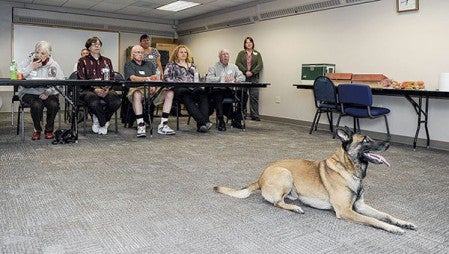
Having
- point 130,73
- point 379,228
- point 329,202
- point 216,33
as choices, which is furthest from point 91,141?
point 216,33

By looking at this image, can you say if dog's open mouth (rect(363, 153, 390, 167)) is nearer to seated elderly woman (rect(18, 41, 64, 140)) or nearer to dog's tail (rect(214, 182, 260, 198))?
dog's tail (rect(214, 182, 260, 198))

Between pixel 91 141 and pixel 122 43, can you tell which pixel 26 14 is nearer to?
pixel 122 43

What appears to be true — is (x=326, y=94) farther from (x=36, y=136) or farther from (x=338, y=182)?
(x=36, y=136)

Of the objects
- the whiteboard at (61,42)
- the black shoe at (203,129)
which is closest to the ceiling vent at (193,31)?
the whiteboard at (61,42)

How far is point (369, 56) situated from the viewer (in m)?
5.50

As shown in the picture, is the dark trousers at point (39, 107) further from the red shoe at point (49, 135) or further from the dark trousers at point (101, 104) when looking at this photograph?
the dark trousers at point (101, 104)

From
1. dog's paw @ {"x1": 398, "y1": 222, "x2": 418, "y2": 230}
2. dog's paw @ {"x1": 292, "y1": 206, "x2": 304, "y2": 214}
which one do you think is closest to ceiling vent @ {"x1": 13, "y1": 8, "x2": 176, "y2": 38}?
dog's paw @ {"x1": 292, "y1": 206, "x2": 304, "y2": 214}

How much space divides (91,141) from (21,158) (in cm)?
104

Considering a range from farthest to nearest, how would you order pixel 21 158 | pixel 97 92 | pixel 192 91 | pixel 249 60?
pixel 249 60
pixel 192 91
pixel 97 92
pixel 21 158

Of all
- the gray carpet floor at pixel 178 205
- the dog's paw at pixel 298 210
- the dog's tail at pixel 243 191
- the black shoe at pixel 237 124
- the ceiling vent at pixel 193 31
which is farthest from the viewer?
the ceiling vent at pixel 193 31

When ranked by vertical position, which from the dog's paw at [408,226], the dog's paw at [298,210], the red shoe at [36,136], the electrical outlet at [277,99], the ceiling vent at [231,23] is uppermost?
the ceiling vent at [231,23]

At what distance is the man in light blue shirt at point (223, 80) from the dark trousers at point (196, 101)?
21 cm

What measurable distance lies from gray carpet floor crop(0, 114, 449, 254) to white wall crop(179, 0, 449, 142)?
1264 mm

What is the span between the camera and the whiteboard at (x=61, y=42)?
8.34 meters
